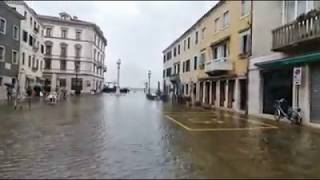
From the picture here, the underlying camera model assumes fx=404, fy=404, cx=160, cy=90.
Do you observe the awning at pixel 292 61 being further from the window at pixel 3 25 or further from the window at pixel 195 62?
the window at pixel 3 25

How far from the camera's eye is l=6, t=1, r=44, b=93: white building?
44781 mm

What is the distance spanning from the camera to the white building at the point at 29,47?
4478 cm

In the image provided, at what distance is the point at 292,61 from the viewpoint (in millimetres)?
18797

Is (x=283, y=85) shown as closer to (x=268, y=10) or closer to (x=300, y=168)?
(x=268, y=10)

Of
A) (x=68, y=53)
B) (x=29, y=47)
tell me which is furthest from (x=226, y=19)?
(x=68, y=53)

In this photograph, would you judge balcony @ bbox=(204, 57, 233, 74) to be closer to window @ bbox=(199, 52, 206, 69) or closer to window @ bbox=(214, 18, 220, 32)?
window @ bbox=(214, 18, 220, 32)

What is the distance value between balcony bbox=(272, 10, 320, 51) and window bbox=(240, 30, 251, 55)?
497 cm

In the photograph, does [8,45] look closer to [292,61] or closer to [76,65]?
[292,61]

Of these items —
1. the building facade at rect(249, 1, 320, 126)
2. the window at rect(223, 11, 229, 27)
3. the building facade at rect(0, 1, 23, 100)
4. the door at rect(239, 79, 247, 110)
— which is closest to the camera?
the building facade at rect(249, 1, 320, 126)

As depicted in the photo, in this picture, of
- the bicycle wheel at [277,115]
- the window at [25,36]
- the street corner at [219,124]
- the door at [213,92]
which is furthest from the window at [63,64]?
the bicycle wheel at [277,115]

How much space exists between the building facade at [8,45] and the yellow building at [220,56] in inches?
740

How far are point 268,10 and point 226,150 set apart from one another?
15.6m

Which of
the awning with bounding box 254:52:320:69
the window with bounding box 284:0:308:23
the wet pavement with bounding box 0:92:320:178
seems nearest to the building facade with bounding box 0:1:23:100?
the wet pavement with bounding box 0:92:320:178

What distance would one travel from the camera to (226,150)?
10.6 meters
